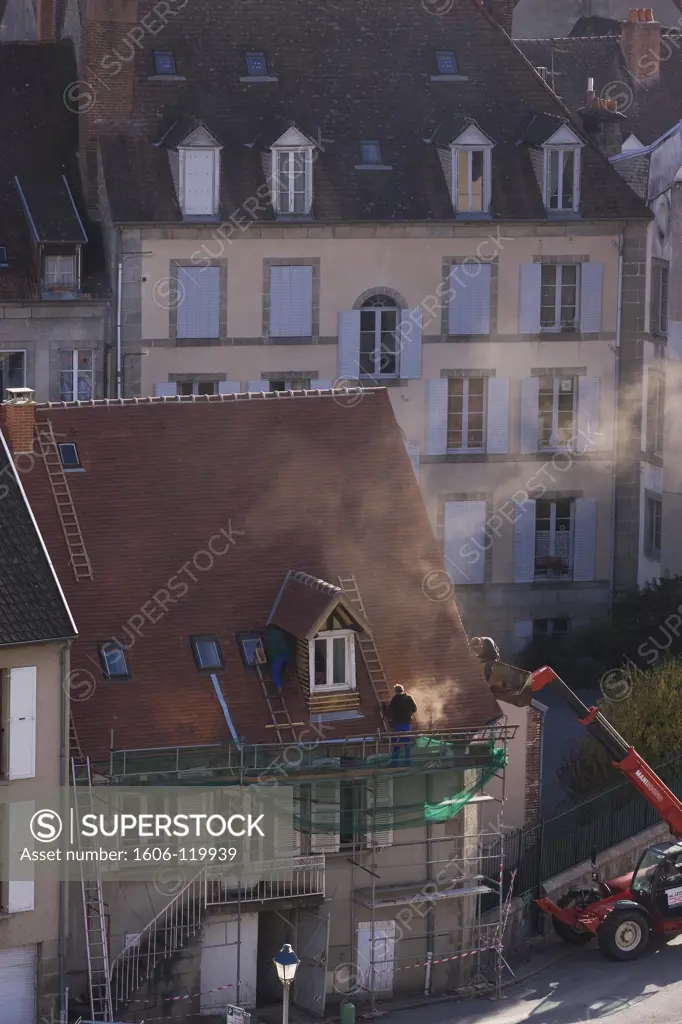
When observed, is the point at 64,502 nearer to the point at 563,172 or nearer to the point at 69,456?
the point at 69,456

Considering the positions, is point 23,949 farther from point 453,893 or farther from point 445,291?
point 445,291

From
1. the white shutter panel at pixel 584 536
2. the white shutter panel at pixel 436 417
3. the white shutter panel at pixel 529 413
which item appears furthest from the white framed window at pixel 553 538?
the white shutter panel at pixel 436 417

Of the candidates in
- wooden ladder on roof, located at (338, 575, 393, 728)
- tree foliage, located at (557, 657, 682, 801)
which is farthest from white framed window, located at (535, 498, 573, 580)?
wooden ladder on roof, located at (338, 575, 393, 728)

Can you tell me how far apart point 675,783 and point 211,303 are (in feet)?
60.0

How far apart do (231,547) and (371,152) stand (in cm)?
2121

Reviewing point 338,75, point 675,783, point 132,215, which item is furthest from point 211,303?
point 675,783

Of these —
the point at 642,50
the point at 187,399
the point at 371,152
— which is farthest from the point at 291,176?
the point at 642,50

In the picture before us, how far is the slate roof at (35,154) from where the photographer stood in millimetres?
64875

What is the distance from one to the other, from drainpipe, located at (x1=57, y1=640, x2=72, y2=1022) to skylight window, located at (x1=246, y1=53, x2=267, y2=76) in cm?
2656

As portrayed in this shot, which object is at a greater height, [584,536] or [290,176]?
[290,176]

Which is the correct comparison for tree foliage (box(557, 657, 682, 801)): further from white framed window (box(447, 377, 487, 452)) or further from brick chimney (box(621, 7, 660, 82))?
brick chimney (box(621, 7, 660, 82))

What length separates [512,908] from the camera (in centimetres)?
4981

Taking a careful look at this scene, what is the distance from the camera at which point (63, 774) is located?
44219 mm

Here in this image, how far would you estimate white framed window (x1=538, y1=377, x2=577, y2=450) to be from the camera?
6788 cm
